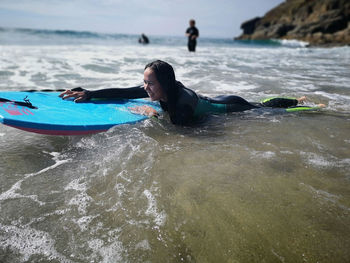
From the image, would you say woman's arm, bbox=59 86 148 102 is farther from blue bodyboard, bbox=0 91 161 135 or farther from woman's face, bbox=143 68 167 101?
woman's face, bbox=143 68 167 101

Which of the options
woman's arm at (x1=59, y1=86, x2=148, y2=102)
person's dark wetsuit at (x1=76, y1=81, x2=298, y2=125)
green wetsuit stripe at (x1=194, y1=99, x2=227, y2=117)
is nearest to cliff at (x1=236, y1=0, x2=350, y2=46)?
person's dark wetsuit at (x1=76, y1=81, x2=298, y2=125)

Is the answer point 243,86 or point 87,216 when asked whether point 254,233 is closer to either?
point 87,216

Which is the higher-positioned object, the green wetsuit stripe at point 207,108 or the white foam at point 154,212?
the white foam at point 154,212

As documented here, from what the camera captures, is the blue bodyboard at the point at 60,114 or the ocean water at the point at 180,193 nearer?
the ocean water at the point at 180,193

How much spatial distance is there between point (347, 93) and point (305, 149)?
11.7 ft

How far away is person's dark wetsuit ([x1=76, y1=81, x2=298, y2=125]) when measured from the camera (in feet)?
9.77

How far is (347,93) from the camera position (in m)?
5.06

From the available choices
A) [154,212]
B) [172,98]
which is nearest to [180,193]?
[154,212]

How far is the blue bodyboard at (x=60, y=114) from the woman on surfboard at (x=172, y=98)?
0.13 metres

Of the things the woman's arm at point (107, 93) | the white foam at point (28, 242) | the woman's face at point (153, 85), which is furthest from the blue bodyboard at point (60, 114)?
the white foam at point (28, 242)

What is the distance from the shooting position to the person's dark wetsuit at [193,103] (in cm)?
298

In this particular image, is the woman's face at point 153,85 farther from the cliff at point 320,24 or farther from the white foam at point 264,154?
the cliff at point 320,24

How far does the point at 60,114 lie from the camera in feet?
9.39

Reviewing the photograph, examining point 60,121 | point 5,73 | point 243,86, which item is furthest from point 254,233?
point 5,73
